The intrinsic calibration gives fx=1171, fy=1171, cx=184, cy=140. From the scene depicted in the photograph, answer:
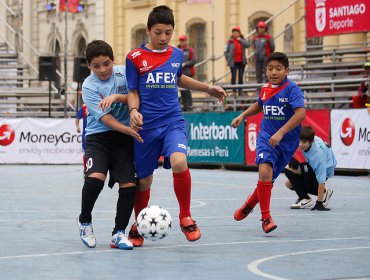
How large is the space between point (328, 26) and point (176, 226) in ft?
61.1

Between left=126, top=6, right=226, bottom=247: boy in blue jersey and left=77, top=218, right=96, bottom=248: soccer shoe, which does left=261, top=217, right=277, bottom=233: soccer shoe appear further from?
left=77, top=218, right=96, bottom=248: soccer shoe

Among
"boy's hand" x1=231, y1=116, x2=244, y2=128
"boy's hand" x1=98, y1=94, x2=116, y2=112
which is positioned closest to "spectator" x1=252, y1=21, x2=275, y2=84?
"boy's hand" x1=231, y1=116, x2=244, y2=128

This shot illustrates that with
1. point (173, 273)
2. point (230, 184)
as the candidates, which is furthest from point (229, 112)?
point (173, 273)

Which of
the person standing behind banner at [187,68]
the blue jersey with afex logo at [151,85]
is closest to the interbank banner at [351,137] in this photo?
the person standing behind banner at [187,68]

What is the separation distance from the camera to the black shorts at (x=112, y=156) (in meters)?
10.2

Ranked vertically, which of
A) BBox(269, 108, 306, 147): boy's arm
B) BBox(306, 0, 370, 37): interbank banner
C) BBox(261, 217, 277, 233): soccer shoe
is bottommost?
BBox(261, 217, 277, 233): soccer shoe

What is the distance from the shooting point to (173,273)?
8.41 m

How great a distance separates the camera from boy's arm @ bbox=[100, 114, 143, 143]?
32.7 feet

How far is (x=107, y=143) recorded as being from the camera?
10305mm

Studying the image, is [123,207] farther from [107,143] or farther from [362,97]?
[362,97]

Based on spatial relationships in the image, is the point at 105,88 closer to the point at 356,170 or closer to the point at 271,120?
the point at 271,120

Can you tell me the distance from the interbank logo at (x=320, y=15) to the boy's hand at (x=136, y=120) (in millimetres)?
20886

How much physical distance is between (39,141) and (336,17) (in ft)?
29.4

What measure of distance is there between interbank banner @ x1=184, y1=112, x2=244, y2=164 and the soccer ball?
17560mm
